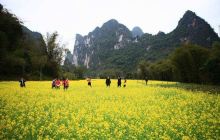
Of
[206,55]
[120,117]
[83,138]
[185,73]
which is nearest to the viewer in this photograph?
[83,138]

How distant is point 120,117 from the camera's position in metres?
17.1

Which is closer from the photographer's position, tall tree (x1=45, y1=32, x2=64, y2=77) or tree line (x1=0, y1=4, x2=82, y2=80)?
tree line (x1=0, y1=4, x2=82, y2=80)

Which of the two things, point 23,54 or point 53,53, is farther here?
point 53,53

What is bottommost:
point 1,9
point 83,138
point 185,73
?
point 83,138

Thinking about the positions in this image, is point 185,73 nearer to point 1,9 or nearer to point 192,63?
point 192,63

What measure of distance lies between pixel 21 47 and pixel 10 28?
9332 millimetres

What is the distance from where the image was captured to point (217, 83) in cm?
6569

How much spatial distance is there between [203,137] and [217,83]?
56.5 meters

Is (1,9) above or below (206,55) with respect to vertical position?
above

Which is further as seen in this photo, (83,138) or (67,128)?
(67,128)

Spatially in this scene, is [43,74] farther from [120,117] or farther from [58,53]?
[120,117]

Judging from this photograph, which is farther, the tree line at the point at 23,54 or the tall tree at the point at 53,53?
the tall tree at the point at 53,53

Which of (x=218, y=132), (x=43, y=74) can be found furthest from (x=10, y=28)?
(x=218, y=132)

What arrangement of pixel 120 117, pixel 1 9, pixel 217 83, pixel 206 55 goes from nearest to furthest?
pixel 120 117 → pixel 217 83 → pixel 1 9 → pixel 206 55
